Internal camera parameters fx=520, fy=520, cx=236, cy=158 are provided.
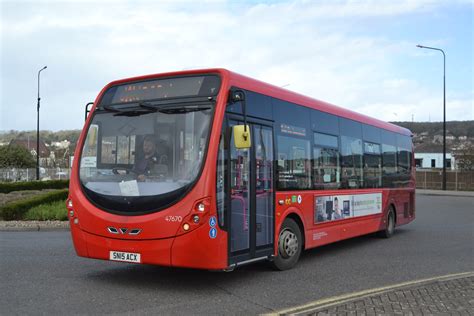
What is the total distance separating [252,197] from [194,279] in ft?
5.09

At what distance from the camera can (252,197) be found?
7703 mm

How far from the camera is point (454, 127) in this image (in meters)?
104

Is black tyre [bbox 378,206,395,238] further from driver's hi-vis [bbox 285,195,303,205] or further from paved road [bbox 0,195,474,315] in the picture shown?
driver's hi-vis [bbox 285,195,303,205]

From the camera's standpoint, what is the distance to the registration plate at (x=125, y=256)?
696 cm

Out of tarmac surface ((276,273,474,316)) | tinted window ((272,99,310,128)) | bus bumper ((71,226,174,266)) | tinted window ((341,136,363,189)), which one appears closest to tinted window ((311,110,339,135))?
tinted window ((272,99,310,128))

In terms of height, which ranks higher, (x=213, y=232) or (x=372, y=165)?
(x=372, y=165)

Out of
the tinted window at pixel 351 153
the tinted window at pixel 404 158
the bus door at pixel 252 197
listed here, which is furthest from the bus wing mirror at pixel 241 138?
the tinted window at pixel 404 158

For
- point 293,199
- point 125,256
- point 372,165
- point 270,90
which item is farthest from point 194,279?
point 372,165

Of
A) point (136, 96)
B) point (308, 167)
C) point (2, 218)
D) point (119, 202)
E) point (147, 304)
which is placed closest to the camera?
point (147, 304)

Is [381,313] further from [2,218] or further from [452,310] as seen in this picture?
[2,218]

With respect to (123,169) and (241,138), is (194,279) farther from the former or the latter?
(241,138)

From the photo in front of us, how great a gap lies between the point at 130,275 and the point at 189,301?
1.94 metres

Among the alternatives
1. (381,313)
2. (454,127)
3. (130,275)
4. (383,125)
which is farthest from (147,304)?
(454,127)

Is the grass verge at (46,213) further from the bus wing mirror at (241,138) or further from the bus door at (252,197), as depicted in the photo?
the bus wing mirror at (241,138)
